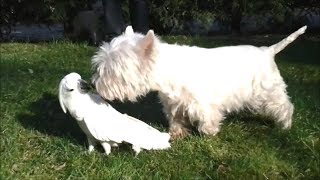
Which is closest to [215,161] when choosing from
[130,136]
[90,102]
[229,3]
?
[130,136]

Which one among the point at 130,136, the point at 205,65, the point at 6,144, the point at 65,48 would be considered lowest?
the point at 65,48

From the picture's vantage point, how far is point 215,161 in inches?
173

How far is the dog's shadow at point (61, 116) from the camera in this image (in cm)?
515

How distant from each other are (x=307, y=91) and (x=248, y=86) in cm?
178

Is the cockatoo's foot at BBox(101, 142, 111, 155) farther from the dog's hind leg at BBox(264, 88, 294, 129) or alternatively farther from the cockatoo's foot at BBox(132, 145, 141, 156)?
the dog's hind leg at BBox(264, 88, 294, 129)

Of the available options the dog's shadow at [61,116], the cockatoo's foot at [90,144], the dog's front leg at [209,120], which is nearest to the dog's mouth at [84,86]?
the cockatoo's foot at [90,144]

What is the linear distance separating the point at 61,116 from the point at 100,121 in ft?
4.60

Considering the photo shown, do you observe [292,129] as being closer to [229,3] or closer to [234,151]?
[234,151]

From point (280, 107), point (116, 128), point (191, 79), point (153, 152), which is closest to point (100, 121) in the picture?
point (116, 128)

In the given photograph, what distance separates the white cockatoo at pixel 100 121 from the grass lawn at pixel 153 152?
124 millimetres

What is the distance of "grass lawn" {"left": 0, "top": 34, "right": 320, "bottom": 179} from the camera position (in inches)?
166

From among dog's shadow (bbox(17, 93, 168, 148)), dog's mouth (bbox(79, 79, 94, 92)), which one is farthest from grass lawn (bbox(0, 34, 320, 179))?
dog's mouth (bbox(79, 79, 94, 92))

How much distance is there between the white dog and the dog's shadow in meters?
0.60

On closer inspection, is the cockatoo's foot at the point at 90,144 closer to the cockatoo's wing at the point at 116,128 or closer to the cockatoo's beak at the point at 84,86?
the cockatoo's wing at the point at 116,128
